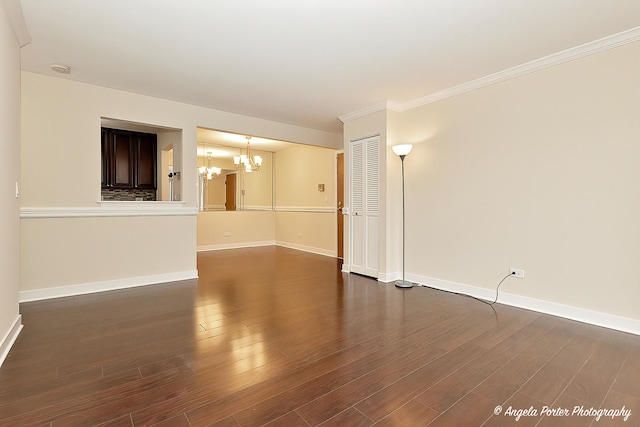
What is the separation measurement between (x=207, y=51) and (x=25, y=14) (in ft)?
4.42

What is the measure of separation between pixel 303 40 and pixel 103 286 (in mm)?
3725

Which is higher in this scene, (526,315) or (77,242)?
(77,242)

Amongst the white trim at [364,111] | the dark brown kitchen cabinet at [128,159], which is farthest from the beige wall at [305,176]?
the dark brown kitchen cabinet at [128,159]

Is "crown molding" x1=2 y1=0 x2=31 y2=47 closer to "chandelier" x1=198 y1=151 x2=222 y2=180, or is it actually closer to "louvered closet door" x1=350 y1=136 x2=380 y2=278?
"louvered closet door" x1=350 y1=136 x2=380 y2=278

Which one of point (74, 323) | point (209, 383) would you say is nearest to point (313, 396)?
point (209, 383)

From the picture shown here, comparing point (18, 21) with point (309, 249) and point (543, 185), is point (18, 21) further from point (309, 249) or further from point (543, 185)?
point (309, 249)

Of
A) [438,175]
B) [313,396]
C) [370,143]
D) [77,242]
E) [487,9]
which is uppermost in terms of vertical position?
[487,9]

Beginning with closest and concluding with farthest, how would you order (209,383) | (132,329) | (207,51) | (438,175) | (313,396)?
(313,396)
(209,383)
(132,329)
(207,51)
(438,175)

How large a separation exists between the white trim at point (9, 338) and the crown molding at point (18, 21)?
2402mm

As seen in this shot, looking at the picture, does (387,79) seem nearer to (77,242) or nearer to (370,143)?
(370,143)

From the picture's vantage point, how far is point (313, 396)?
5.85 feet

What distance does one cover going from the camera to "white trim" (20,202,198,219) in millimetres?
3599

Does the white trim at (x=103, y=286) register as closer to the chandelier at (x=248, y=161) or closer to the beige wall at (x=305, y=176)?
the beige wall at (x=305, y=176)

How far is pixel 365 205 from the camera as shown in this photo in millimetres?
4828
